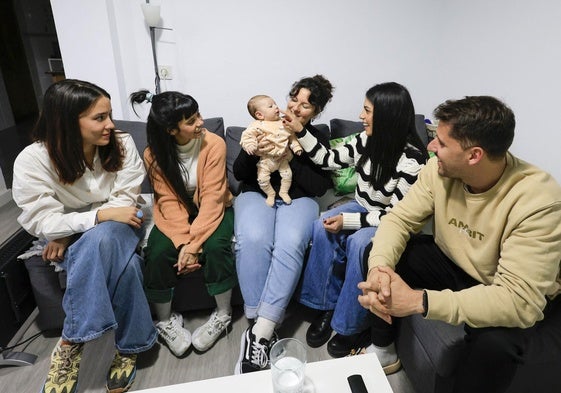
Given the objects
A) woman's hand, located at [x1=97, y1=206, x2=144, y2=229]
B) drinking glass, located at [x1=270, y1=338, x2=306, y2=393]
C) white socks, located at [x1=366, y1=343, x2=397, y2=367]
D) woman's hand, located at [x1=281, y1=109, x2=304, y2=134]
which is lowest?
white socks, located at [x1=366, y1=343, x2=397, y2=367]

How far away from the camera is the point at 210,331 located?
5.25ft

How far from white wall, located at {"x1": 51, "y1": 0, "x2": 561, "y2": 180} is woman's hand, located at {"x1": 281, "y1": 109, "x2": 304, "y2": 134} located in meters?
0.90

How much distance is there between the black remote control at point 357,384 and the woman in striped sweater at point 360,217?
0.54 meters

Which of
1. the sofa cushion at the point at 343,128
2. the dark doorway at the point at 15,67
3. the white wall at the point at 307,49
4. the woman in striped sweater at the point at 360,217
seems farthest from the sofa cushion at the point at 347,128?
the dark doorway at the point at 15,67

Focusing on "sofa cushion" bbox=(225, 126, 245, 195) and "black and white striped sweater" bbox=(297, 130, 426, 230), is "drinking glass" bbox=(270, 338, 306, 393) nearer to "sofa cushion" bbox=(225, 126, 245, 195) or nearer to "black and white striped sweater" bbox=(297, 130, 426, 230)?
"black and white striped sweater" bbox=(297, 130, 426, 230)

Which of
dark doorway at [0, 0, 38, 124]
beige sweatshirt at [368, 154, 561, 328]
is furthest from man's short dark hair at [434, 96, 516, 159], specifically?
dark doorway at [0, 0, 38, 124]

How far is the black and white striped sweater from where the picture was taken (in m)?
1.53

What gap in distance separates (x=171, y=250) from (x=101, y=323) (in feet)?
1.22

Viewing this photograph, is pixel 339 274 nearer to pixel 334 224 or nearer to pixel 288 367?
pixel 334 224

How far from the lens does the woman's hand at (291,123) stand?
1655mm

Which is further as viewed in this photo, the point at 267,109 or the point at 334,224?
the point at 267,109

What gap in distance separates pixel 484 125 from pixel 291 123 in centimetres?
83

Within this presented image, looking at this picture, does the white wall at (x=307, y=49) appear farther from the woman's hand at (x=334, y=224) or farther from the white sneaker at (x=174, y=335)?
the white sneaker at (x=174, y=335)

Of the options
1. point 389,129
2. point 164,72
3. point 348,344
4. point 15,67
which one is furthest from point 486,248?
point 15,67
